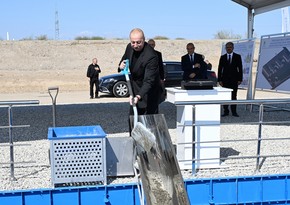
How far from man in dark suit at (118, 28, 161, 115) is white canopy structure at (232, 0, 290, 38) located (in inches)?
287

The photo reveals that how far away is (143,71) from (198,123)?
3.43 feet

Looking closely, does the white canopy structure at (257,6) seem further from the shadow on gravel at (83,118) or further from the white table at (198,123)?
the white table at (198,123)

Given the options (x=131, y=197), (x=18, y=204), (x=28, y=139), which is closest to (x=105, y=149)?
(x=131, y=197)

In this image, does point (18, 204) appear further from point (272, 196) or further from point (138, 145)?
point (272, 196)

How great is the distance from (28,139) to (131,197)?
14.6ft

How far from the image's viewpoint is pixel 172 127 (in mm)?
10227

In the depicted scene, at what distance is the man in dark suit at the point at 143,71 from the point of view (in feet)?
18.2

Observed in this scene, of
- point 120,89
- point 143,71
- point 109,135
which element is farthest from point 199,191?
point 120,89

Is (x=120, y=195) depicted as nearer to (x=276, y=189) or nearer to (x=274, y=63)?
(x=276, y=189)

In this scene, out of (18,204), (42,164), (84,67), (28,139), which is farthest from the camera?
(84,67)

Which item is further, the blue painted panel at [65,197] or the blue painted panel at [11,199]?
the blue painted panel at [65,197]

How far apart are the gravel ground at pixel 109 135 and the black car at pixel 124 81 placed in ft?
15.5

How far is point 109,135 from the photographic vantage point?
9.13 meters

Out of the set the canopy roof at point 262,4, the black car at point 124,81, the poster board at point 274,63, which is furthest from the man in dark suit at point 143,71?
the black car at point 124,81
